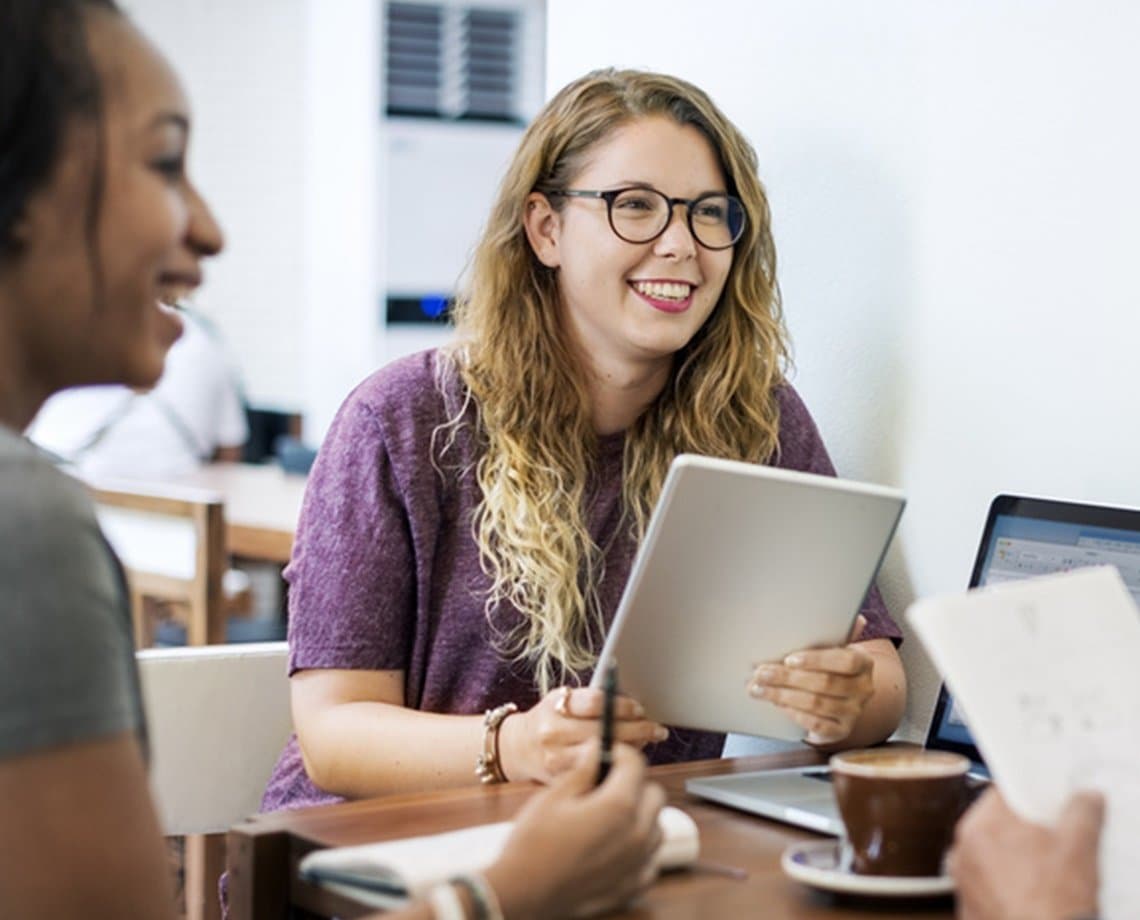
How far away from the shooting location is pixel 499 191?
2006 millimetres

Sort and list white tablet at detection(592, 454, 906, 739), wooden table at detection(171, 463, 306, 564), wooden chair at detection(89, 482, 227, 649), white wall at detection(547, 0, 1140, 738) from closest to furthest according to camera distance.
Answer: white tablet at detection(592, 454, 906, 739) → white wall at detection(547, 0, 1140, 738) → wooden chair at detection(89, 482, 227, 649) → wooden table at detection(171, 463, 306, 564)

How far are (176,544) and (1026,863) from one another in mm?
2532


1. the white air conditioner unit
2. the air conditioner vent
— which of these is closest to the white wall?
the white air conditioner unit

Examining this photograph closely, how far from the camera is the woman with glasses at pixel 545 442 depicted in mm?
1763

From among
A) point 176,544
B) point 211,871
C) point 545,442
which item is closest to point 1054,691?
point 545,442

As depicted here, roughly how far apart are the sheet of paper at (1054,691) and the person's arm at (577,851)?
213 mm

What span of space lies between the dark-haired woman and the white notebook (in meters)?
0.06

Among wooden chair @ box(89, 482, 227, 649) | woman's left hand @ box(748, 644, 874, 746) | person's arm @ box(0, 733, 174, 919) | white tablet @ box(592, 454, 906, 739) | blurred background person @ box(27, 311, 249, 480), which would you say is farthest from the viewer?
blurred background person @ box(27, 311, 249, 480)

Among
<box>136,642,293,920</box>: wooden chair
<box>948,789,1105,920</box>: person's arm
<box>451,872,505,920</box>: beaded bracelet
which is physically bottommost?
<box>136,642,293,920</box>: wooden chair

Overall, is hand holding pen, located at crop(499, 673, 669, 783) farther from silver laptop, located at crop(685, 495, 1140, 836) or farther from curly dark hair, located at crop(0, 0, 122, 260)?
curly dark hair, located at crop(0, 0, 122, 260)

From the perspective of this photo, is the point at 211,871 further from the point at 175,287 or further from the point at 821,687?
the point at 175,287

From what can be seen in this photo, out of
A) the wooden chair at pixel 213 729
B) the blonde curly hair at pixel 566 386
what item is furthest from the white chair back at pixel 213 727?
the blonde curly hair at pixel 566 386

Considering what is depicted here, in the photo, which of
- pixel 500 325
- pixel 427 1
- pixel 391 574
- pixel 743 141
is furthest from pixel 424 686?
pixel 427 1

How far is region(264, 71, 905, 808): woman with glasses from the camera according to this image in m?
1.76
